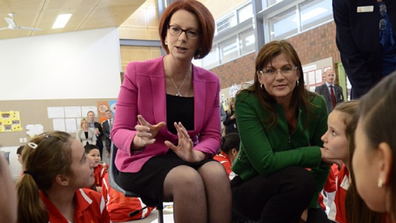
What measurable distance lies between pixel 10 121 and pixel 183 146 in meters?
8.50

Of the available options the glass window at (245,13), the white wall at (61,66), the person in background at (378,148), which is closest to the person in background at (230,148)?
the person in background at (378,148)

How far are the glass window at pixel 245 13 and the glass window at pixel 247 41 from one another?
265 mm

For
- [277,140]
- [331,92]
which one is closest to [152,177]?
[277,140]

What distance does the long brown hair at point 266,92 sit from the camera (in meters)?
1.67

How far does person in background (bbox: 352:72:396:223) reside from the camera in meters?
0.60

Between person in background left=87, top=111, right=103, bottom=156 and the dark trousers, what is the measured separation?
7583mm

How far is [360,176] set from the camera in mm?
682

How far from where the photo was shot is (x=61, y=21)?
8.58 m

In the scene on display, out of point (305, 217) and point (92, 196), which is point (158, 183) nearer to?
point (92, 196)

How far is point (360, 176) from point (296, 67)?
3.49 feet

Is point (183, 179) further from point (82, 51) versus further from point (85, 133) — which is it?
point (82, 51)

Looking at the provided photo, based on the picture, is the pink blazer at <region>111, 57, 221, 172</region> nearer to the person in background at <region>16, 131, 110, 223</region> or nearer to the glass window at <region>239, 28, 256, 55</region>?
the person in background at <region>16, 131, 110, 223</region>

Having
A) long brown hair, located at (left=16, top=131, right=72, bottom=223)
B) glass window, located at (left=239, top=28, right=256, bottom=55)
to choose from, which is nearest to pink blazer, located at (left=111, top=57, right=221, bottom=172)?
long brown hair, located at (left=16, top=131, right=72, bottom=223)

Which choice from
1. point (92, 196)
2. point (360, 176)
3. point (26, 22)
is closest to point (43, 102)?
point (26, 22)
